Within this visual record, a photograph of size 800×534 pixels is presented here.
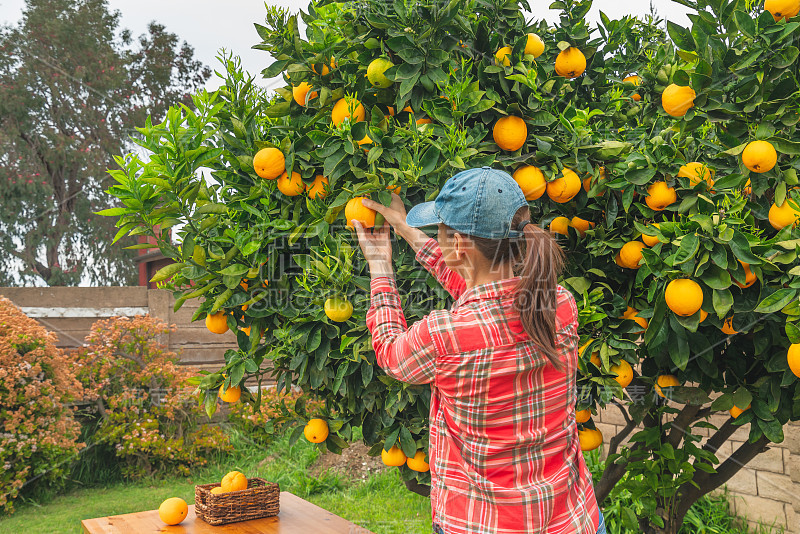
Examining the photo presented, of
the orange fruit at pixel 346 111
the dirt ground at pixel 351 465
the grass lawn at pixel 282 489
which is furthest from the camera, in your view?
the dirt ground at pixel 351 465

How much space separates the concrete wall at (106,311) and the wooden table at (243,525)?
3.91 m

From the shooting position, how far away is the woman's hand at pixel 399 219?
174cm

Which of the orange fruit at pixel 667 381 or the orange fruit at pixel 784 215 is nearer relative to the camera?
the orange fruit at pixel 784 215

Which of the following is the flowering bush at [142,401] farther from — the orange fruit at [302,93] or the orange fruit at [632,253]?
the orange fruit at [632,253]

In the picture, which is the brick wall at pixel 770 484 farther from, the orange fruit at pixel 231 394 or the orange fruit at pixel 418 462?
the orange fruit at pixel 231 394

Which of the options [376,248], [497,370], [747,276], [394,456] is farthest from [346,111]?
[747,276]

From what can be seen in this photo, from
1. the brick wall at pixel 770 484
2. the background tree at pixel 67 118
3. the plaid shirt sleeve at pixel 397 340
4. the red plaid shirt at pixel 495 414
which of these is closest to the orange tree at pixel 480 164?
the plaid shirt sleeve at pixel 397 340

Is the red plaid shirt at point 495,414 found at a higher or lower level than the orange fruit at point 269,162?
lower

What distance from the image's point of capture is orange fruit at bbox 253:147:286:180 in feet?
6.04

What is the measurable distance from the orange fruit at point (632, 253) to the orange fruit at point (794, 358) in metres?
0.47

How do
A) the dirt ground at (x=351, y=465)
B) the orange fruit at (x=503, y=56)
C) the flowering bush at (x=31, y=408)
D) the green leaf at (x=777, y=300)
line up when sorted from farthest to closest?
the dirt ground at (x=351, y=465) → the flowering bush at (x=31, y=408) → the orange fruit at (x=503, y=56) → the green leaf at (x=777, y=300)

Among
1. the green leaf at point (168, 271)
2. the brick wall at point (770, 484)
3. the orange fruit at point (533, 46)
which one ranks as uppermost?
the orange fruit at point (533, 46)

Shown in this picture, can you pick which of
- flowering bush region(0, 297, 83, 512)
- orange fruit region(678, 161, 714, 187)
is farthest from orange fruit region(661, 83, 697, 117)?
flowering bush region(0, 297, 83, 512)

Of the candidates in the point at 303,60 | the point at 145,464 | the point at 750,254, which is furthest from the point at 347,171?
the point at 145,464
